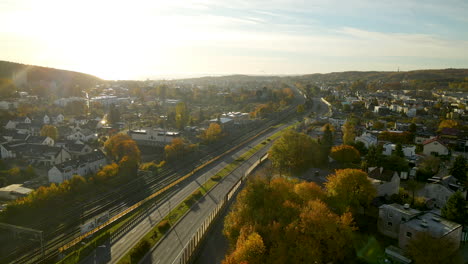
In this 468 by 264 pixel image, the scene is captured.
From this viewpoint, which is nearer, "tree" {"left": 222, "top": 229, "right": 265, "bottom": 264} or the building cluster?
"tree" {"left": 222, "top": 229, "right": 265, "bottom": 264}

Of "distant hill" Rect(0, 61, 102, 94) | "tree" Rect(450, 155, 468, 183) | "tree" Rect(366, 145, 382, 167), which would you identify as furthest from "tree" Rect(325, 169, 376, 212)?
"distant hill" Rect(0, 61, 102, 94)

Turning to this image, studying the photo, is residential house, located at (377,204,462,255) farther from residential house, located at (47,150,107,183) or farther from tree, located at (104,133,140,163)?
residential house, located at (47,150,107,183)

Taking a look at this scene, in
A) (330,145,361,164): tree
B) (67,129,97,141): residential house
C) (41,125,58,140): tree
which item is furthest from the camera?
(67,129,97,141): residential house

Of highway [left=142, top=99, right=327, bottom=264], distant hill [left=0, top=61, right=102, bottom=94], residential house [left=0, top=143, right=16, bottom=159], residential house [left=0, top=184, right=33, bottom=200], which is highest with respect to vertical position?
distant hill [left=0, top=61, right=102, bottom=94]

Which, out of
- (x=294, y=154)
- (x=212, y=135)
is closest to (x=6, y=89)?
(x=212, y=135)

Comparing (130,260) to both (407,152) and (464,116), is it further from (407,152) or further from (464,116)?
(464,116)

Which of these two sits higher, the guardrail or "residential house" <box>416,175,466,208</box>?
"residential house" <box>416,175,466,208</box>

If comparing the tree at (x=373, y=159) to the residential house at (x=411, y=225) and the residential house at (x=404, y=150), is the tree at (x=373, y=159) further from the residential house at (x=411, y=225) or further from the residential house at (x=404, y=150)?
the residential house at (x=411, y=225)
